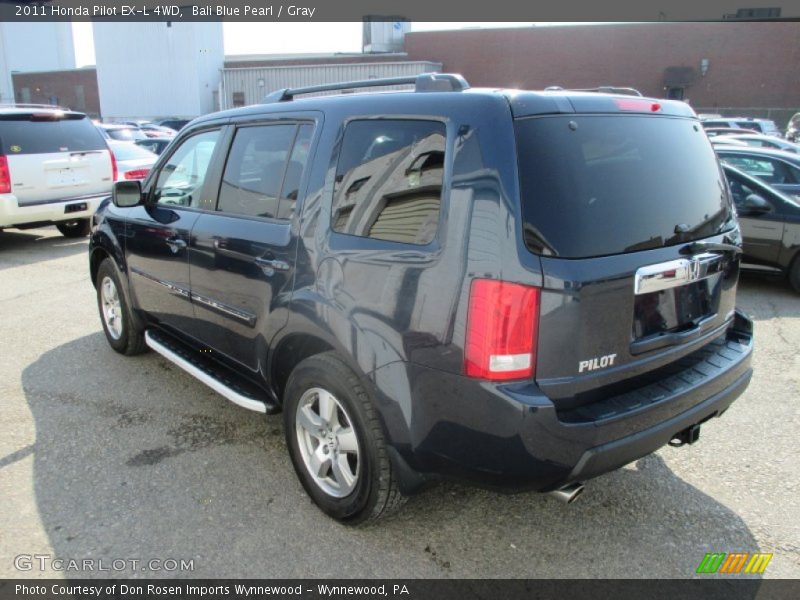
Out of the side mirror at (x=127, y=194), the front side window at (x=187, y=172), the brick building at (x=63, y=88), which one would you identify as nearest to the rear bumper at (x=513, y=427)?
the front side window at (x=187, y=172)

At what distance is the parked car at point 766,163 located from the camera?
797cm

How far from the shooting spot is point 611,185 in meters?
2.36

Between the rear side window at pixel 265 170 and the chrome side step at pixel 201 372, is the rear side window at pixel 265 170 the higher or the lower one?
the higher one

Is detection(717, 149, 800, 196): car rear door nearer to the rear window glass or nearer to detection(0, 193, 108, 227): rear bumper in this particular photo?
the rear window glass

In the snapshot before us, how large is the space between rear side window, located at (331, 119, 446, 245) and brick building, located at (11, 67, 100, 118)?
62.0 m

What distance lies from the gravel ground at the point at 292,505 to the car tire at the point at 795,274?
3.08 meters

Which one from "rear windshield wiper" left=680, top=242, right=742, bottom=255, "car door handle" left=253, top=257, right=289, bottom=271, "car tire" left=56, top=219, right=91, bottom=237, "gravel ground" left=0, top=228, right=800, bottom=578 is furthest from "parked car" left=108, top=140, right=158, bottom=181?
"rear windshield wiper" left=680, top=242, right=742, bottom=255

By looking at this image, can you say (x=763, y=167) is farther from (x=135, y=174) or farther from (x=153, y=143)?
(x=153, y=143)

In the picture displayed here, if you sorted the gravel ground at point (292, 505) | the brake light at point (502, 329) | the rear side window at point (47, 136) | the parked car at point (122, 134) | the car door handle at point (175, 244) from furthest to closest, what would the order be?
the parked car at point (122, 134)
the rear side window at point (47, 136)
the car door handle at point (175, 244)
the gravel ground at point (292, 505)
the brake light at point (502, 329)

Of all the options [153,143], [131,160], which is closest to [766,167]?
[131,160]

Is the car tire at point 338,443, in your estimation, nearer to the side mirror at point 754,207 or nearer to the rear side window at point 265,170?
the rear side window at point 265,170

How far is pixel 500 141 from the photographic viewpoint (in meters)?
2.20

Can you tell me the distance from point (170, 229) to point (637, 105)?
277cm

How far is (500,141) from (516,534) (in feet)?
5.78
